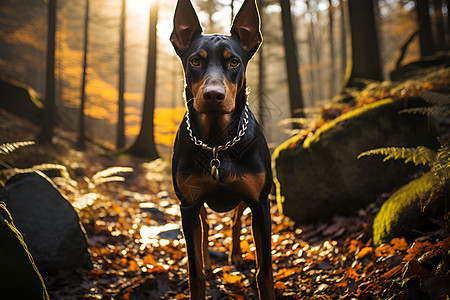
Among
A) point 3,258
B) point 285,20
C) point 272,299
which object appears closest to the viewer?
point 3,258

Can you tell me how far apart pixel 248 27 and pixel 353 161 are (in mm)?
2805

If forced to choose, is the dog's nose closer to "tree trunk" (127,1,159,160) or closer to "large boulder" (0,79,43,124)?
"tree trunk" (127,1,159,160)

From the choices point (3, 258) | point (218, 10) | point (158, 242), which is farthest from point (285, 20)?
point (218, 10)

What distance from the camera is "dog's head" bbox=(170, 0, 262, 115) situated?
7.79 ft

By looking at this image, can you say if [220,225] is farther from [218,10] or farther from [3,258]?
[218,10]

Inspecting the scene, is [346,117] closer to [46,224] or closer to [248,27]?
[248,27]

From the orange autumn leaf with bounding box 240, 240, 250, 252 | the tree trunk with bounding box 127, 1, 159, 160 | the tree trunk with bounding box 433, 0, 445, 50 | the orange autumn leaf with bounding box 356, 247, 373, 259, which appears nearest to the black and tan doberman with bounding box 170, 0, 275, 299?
the orange autumn leaf with bounding box 356, 247, 373, 259

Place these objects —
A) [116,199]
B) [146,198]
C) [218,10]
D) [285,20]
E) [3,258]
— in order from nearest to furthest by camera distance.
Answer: [3,258] < [116,199] < [146,198] < [285,20] < [218,10]

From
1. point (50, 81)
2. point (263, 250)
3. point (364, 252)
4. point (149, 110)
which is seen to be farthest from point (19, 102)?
point (364, 252)

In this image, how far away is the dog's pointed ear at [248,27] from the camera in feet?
9.44

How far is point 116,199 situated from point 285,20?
278 inches

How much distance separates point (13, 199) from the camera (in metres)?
3.56

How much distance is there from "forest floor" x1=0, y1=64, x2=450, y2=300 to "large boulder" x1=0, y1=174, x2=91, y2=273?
7.7 inches

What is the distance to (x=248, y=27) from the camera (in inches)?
115
